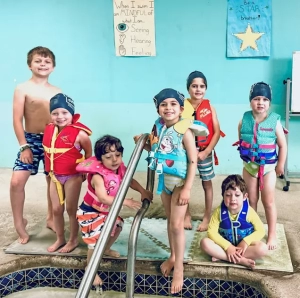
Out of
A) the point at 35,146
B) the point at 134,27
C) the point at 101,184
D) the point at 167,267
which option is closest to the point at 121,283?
the point at 167,267

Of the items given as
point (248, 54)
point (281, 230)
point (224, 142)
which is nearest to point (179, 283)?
point (281, 230)

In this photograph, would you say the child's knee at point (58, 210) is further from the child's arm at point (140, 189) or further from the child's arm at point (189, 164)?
the child's arm at point (189, 164)

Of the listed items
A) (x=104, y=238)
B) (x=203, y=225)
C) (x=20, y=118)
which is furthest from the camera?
(x=203, y=225)

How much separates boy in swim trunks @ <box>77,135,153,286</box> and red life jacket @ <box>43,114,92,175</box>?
163 mm

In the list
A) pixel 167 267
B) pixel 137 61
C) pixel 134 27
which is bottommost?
pixel 167 267

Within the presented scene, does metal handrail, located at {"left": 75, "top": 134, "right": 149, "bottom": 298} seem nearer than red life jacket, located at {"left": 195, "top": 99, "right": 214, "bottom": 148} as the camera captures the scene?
Yes

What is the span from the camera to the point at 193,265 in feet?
9.42

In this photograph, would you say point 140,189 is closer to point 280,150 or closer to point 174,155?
point 174,155

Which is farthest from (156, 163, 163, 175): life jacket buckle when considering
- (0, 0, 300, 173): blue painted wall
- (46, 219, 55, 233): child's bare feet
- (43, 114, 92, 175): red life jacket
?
(0, 0, 300, 173): blue painted wall

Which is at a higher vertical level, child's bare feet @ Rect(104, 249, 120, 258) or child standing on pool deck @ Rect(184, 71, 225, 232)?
child standing on pool deck @ Rect(184, 71, 225, 232)

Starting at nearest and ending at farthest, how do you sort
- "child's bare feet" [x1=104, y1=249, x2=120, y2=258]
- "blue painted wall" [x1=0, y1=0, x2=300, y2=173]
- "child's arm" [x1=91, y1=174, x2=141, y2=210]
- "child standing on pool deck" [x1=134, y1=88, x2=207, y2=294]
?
"child standing on pool deck" [x1=134, y1=88, x2=207, y2=294] < "child's arm" [x1=91, y1=174, x2=141, y2=210] < "child's bare feet" [x1=104, y1=249, x2=120, y2=258] < "blue painted wall" [x1=0, y1=0, x2=300, y2=173]

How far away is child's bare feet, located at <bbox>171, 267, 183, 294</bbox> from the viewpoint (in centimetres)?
273

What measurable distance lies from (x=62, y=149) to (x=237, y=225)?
125cm

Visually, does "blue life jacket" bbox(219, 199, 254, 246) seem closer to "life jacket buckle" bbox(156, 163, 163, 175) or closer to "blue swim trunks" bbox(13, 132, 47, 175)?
"life jacket buckle" bbox(156, 163, 163, 175)
